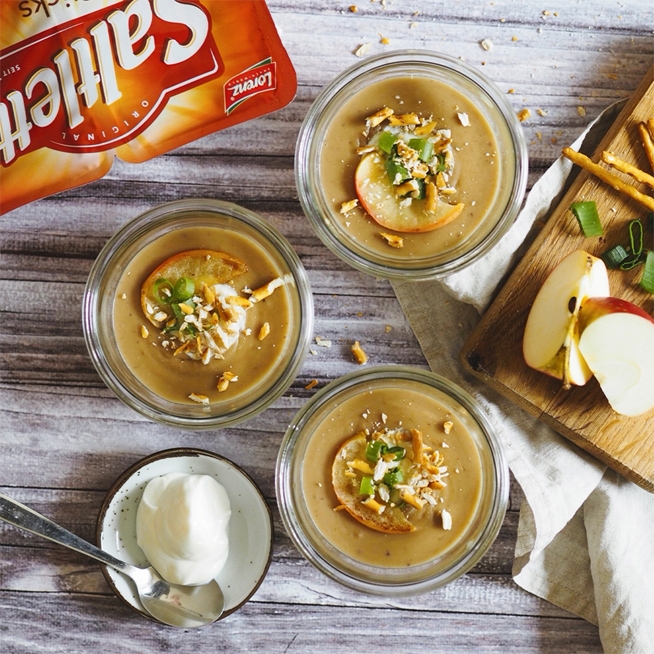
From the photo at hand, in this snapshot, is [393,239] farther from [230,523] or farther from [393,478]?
[230,523]

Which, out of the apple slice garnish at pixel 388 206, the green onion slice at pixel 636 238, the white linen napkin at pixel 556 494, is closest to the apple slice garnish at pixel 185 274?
the apple slice garnish at pixel 388 206

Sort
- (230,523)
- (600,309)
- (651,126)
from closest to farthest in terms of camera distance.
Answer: (600,309) < (651,126) < (230,523)

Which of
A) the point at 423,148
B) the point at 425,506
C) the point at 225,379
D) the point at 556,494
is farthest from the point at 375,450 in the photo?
the point at 423,148

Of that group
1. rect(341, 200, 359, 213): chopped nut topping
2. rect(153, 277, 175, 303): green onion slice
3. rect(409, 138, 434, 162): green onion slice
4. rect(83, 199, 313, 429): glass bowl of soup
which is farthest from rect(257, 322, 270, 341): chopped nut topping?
rect(409, 138, 434, 162): green onion slice

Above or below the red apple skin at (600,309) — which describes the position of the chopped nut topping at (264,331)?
below

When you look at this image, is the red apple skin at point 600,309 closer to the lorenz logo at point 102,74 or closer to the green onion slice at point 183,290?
the green onion slice at point 183,290

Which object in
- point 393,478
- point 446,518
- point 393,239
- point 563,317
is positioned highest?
point 393,239

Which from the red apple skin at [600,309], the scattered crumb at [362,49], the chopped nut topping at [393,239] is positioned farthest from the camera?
the scattered crumb at [362,49]
